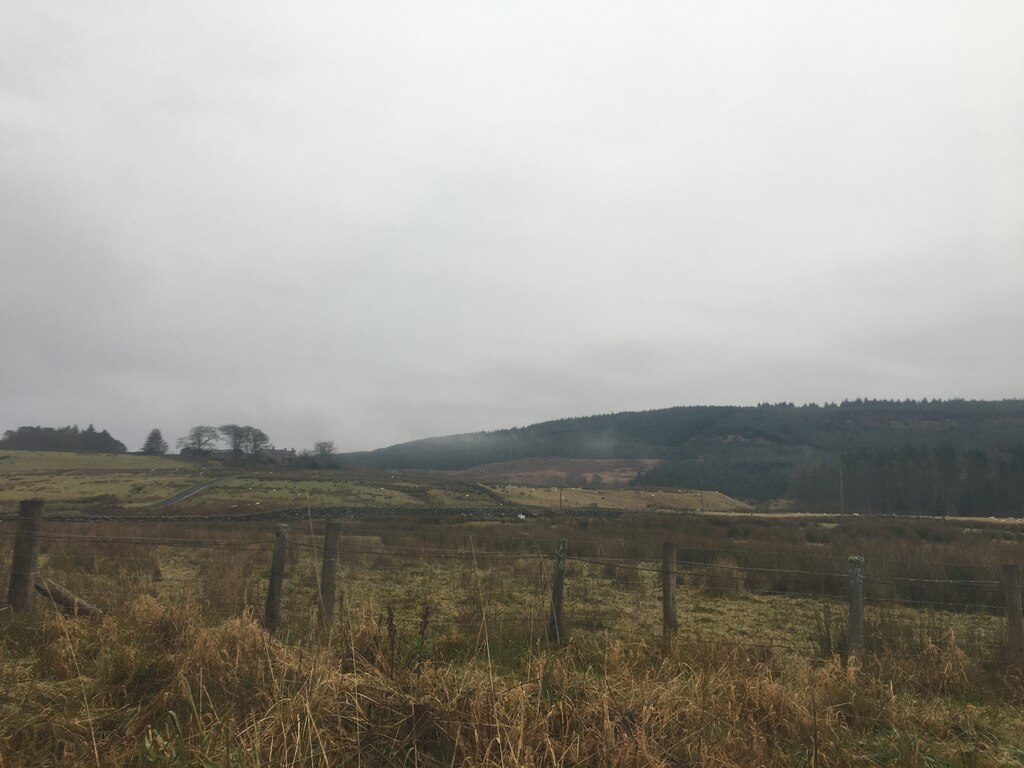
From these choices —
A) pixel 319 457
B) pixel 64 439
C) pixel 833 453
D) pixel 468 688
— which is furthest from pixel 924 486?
pixel 64 439

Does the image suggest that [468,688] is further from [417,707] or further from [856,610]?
[856,610]

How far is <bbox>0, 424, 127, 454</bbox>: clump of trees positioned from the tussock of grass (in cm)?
12349

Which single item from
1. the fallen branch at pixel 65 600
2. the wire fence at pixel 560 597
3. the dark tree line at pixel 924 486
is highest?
the fallen branch at pixel 65 600

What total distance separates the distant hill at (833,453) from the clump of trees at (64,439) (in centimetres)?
5900

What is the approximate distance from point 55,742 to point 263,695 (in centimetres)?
117

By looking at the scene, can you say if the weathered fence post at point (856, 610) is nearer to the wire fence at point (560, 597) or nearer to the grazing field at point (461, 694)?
the wire fence at point (560, 597)

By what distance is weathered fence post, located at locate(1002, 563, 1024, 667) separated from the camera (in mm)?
7453

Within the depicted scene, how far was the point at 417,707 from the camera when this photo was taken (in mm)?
3918

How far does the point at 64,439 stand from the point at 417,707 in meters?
140

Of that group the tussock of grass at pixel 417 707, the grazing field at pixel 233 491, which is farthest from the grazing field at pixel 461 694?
the grazing field at pixel 233 491

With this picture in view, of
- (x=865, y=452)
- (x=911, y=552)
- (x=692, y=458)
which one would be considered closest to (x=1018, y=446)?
(x=865, y=452)

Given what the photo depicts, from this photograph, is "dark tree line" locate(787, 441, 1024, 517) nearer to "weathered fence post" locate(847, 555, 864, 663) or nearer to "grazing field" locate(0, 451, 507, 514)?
"grazing field" locate(0, 451, 507, 514)

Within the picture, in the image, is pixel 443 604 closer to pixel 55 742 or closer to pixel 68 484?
pixel 55 742

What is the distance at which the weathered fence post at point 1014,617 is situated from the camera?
24.5 feet
